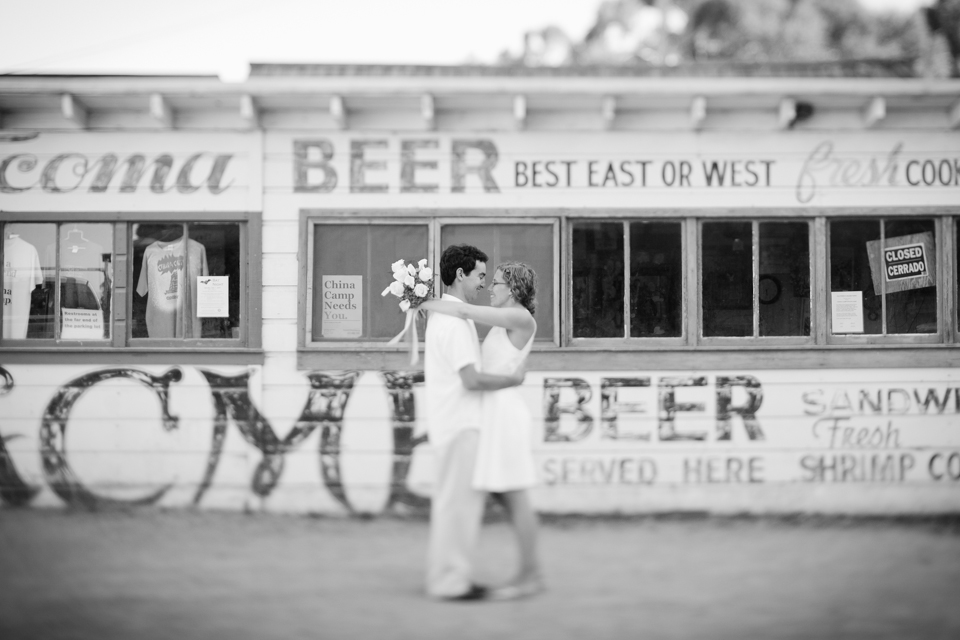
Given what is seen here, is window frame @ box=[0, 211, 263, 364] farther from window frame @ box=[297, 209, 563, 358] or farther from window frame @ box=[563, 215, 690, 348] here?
window frame @ box=[563, 215, 690, 348]

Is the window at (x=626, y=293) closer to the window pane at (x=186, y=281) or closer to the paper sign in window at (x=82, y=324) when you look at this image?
the window pane at (x=186, y=281)

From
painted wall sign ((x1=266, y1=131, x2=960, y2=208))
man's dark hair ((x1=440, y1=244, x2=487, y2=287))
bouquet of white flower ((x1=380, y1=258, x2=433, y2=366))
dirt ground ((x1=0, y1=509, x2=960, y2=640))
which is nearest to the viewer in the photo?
dirt ground ((x1=0, y1=509, x2=960, y2=640))

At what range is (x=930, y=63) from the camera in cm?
2448

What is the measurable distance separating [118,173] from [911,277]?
21.1 feet

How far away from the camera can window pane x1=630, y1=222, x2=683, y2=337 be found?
6.92 metres

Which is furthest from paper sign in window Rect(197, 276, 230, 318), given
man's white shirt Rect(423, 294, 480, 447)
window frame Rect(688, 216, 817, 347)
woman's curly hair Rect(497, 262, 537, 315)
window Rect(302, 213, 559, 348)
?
window frame Rect(688, 216, 817, 347)

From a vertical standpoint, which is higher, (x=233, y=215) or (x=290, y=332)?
(x=233, y=215)

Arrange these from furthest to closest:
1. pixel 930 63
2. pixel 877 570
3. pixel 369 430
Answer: pixel 930 63, pixel 369 430, pixel 877 570

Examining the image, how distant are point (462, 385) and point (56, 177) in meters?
4.17

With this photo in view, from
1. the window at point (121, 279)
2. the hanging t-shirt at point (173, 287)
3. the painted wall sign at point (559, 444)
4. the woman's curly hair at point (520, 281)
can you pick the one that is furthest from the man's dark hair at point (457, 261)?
the hanging t-shirt at point (173, 287)

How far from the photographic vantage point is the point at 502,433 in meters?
4.82

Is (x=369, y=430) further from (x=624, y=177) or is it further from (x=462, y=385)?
(x=624, y=177)

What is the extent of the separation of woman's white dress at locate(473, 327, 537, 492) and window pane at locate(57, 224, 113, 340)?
3.64 m

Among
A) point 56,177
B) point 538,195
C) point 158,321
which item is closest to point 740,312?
point 538,195
